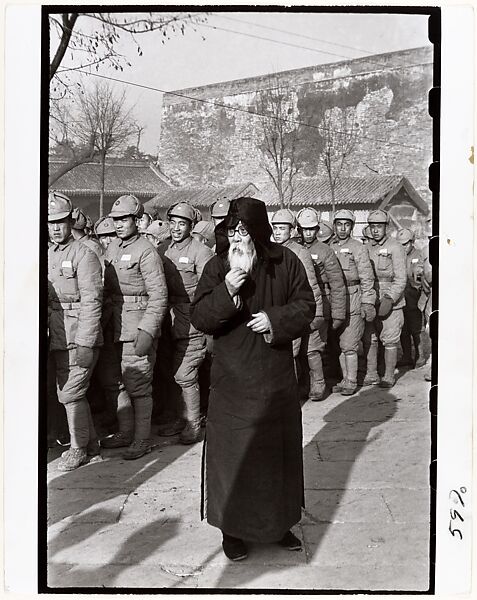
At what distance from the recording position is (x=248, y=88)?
726 cm

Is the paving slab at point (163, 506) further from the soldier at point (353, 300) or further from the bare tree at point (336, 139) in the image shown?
the bare tree at point (336, 139)

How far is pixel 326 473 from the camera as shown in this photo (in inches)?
247

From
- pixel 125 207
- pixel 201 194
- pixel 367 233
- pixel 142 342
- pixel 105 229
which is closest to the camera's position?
pixel 142 342

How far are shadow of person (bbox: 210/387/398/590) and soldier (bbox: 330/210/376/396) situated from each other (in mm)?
355

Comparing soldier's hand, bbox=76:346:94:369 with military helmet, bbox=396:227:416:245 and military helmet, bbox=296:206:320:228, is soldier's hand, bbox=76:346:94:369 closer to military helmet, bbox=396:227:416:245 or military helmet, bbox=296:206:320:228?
military helmet, bbox=296:206:320:228

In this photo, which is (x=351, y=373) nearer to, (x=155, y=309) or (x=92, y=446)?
(x=155, y=309)

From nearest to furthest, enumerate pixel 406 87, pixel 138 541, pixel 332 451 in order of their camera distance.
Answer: pixel 138 541, pixel 406 87, pixel 332 451

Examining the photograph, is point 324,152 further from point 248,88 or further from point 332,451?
point 332,451

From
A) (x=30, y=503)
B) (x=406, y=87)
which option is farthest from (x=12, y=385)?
(x=406, y=87)

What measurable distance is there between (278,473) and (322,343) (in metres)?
4.34

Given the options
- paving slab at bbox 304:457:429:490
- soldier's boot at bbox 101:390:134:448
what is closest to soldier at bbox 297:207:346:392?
paving slab at bbox 304:457:429:490

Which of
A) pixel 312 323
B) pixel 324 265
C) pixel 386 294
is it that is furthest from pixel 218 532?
pixel 386 294

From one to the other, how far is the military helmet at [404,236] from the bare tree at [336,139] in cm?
105

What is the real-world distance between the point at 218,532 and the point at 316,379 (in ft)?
12.9
